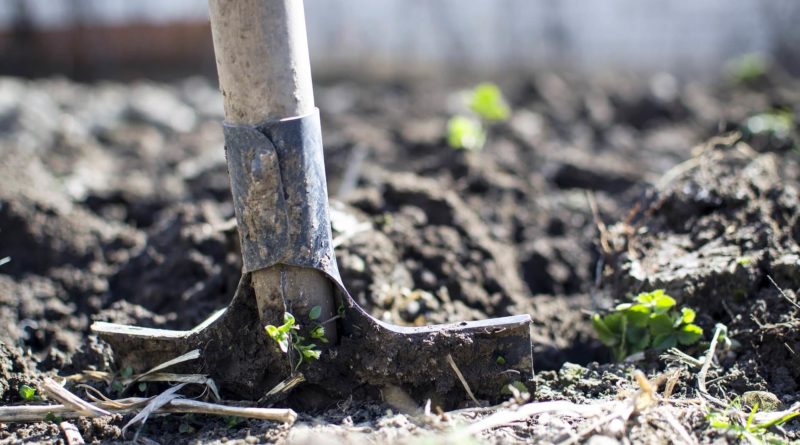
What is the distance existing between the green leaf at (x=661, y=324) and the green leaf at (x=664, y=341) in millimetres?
10

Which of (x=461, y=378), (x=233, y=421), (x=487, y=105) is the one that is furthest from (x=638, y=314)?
(x=487, y=105)

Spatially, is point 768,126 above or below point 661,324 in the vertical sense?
above

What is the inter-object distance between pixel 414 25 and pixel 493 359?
7466 millimetres

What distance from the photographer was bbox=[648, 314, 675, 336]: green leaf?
2.25m

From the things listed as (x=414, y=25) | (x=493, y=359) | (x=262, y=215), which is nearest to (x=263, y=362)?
(x=262, y=215)

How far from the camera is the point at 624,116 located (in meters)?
5.66

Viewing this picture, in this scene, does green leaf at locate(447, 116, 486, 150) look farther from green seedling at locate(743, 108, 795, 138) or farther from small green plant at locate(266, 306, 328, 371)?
small green plant at locate(266, 306, 328, 371)

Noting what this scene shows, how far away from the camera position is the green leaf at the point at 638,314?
2260mm

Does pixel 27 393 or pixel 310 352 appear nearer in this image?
pixel 310 352

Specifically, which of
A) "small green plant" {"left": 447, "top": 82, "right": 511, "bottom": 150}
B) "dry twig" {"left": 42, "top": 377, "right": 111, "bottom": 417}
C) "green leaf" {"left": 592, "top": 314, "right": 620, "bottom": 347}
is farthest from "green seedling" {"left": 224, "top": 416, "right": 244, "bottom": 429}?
"small green plant" {"left": 447, "top": 82, "right": 511, "bottom": 150}

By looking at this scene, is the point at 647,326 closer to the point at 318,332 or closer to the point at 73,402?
the point at 318,332

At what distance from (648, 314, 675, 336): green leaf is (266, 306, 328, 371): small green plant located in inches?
39.2

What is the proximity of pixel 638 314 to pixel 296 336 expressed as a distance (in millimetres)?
1037

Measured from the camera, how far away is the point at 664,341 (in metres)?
2.26
